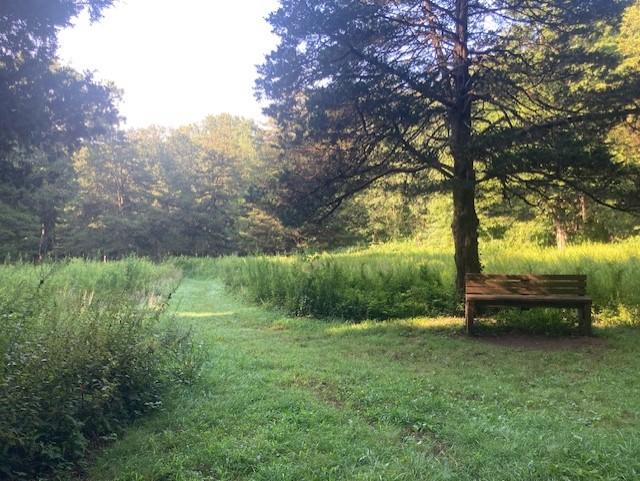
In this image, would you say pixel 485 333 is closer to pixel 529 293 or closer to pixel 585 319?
pixel 529 293

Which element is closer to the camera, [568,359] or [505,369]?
[505,369]

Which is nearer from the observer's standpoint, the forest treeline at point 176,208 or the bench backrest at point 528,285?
the bench backrest at point 528,285

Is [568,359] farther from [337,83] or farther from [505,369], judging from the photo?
[337,83]

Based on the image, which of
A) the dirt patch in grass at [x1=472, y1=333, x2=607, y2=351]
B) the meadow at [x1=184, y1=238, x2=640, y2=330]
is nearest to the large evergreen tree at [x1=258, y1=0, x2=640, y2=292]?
the meadow at [x1=184, y1=238, x2=640, y2=330]

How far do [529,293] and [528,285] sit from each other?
15 centimetres

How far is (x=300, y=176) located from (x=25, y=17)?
16.3ft

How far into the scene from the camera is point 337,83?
8445 millimetres

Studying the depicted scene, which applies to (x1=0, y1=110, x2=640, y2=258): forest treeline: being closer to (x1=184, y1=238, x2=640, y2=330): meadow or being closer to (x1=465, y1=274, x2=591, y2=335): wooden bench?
(x1=184, y1=238, x2=640, y2=330): meadow

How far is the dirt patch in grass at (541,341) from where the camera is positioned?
7199 millimetres

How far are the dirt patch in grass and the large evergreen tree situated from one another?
5.63ft

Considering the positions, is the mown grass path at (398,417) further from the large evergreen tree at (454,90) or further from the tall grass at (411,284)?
the large evergreen tree at (454,90)

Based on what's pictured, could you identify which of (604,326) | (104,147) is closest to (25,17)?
(604,326)

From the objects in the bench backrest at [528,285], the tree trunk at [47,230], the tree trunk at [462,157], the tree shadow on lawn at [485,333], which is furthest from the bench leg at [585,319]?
the tree trunk at [47,230]

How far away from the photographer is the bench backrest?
812cm
